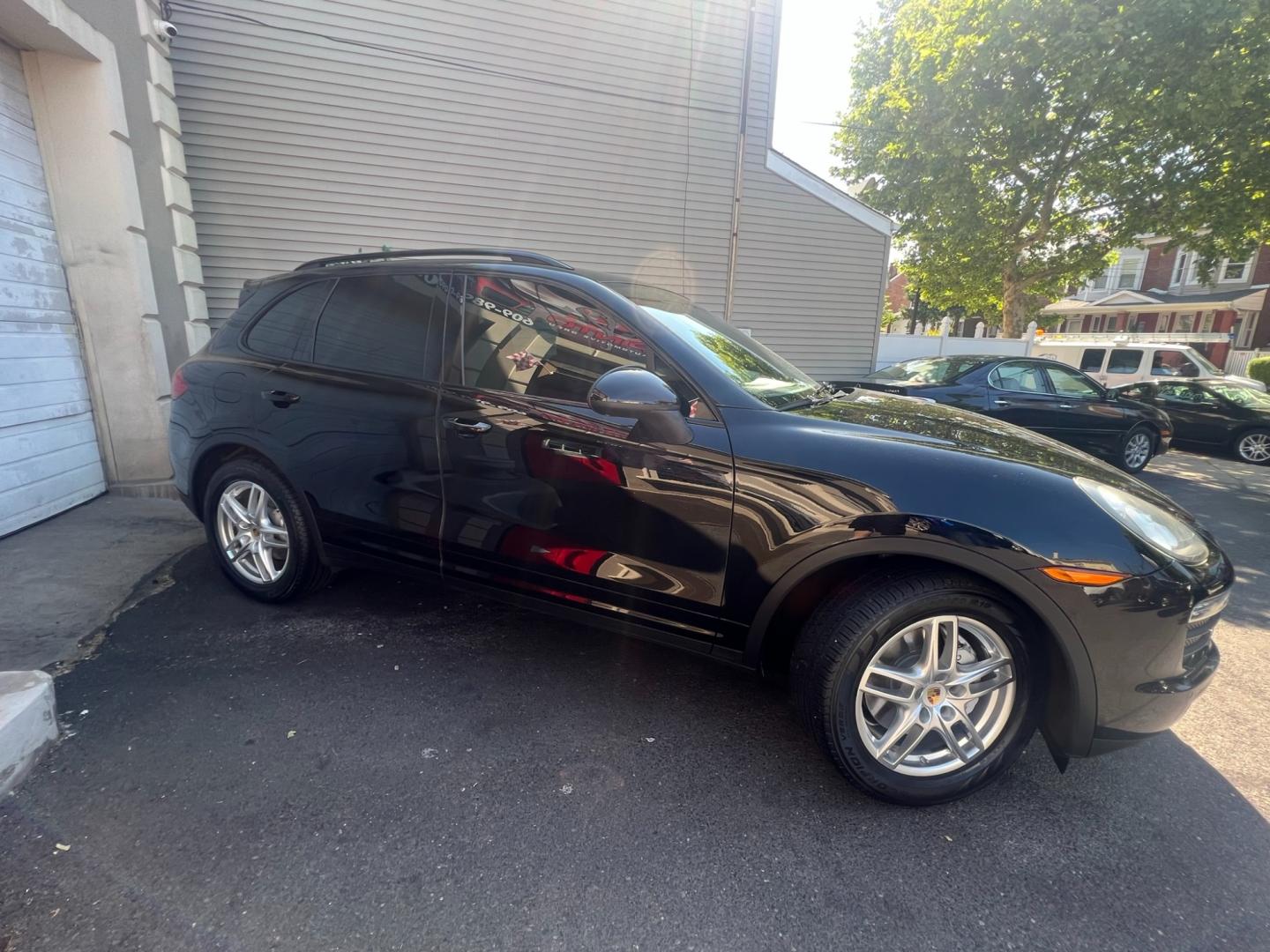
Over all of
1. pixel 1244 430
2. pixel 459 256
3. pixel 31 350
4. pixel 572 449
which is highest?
pixel 459 256

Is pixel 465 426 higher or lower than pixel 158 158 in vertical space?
lower

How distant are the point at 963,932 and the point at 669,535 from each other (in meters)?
1.39

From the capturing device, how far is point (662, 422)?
2189 millimetres

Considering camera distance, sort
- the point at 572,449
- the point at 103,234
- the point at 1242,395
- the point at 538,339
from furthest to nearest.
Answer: the point at 1242,395, the point at 103,234, the point at 538,339, the point at 572,449

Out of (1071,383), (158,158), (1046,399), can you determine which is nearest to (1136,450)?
(1071,383)

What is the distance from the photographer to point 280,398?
3055 millimetres

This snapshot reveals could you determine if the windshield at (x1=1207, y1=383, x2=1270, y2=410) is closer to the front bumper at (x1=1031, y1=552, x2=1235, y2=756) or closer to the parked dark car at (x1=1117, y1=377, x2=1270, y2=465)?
the parked dark car at (x1=1117, y1=377, x2=1270, y2=465)

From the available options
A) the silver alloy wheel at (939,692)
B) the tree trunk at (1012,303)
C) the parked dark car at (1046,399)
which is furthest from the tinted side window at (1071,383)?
the tree trunk at (1012,303)

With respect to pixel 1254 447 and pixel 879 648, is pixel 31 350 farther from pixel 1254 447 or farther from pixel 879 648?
pixel 1254 447

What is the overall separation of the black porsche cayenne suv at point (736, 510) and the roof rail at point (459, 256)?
0.02 metres

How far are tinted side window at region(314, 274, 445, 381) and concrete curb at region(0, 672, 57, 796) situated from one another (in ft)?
5.39

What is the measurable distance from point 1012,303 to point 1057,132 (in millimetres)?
4720

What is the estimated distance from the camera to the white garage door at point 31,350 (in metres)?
4.04

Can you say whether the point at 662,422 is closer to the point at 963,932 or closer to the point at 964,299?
the point at 963,932
